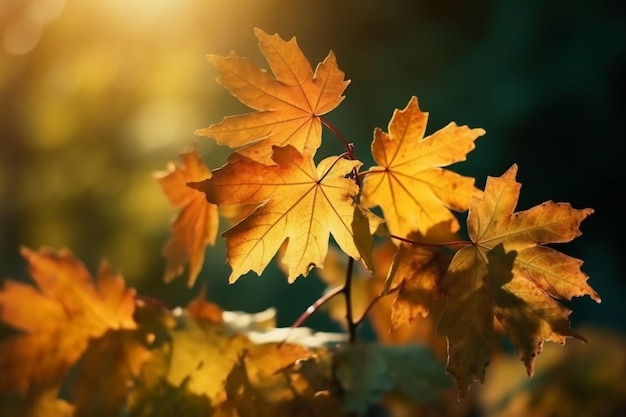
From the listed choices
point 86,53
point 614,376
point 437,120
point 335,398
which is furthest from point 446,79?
point 335,398

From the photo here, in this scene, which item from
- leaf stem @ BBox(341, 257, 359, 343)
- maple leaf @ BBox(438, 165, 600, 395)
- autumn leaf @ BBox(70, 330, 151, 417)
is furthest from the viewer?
autumn leaf @ BBox(70, 330, 151, 417)

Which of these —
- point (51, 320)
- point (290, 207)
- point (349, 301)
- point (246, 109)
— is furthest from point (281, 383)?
point (246, 109)

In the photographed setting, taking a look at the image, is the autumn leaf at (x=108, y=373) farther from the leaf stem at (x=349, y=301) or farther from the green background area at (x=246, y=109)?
the green background area at (x=246, y=109)

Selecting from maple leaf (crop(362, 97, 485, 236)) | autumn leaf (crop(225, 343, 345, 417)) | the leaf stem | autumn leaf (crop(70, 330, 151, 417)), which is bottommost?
autumn leaf (crop(70, 330, 151, 417))

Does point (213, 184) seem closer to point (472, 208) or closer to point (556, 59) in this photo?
point (472, 208)

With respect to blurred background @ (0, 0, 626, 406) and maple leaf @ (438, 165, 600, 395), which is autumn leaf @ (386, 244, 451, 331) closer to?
maple leaf @ (438, 165, 600, 395)

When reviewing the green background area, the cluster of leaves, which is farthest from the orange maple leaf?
the green background area

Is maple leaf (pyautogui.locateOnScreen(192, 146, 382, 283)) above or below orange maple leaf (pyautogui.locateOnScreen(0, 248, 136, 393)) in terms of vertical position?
above
